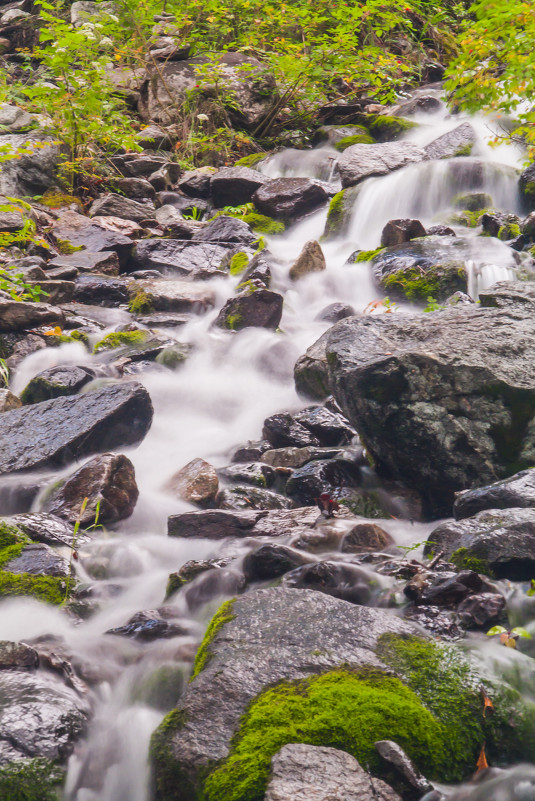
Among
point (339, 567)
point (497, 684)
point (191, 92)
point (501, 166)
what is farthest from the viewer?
point (191, 92)

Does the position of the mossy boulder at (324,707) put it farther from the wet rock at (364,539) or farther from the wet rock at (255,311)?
the wet rock at (255,311)

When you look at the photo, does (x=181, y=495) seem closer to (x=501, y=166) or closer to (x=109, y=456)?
(x=109, y=456)

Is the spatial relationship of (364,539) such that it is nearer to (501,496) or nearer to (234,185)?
(501,496)

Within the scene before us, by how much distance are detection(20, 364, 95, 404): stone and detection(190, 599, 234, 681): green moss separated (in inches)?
150

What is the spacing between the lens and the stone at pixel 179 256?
31.7ft

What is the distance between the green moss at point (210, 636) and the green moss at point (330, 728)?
399mm

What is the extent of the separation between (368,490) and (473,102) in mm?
5179

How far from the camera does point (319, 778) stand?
205cm

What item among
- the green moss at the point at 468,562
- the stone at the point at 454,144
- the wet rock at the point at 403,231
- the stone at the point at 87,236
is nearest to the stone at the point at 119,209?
the stone at the point at 87,236

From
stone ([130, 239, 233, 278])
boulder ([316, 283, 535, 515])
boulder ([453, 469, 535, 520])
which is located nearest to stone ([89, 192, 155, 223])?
stone ([130, 239, 233, 278])

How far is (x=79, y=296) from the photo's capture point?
869cm

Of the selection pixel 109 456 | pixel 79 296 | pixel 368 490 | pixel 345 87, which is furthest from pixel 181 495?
pixel 345 87

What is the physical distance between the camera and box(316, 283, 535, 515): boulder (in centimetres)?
436

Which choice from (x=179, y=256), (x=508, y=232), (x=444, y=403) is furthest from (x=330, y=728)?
(x=179, y=256)
